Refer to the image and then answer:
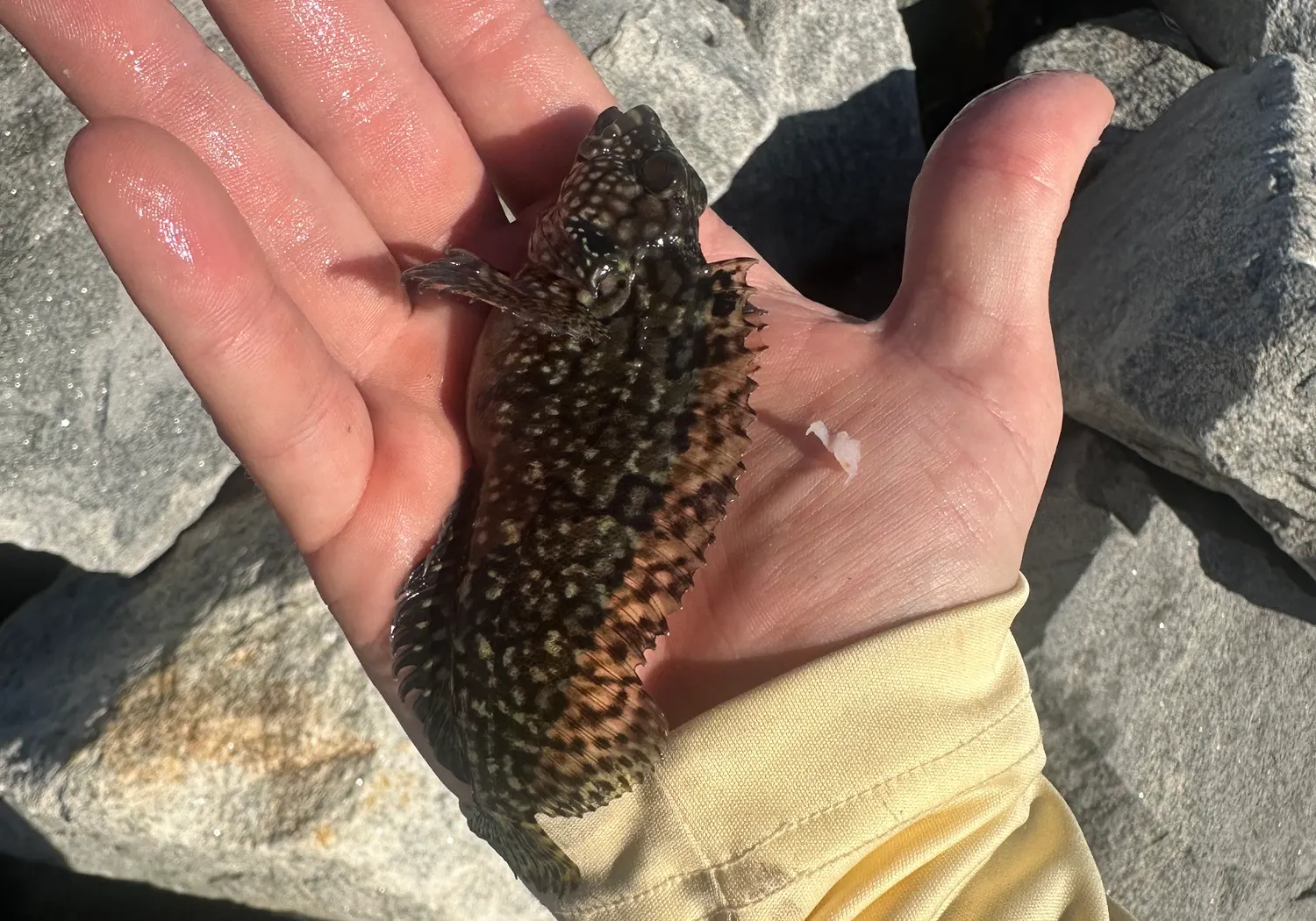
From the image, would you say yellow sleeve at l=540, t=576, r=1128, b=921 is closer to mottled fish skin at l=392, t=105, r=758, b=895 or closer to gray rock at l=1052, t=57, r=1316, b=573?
mottled fish skin at l=392, t=105, r=758, b=895

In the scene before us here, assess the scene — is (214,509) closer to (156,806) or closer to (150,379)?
(150,379)

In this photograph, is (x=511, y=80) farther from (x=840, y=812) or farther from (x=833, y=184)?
(x=840, y=812)

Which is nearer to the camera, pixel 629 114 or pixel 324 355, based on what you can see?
pixel 324 355

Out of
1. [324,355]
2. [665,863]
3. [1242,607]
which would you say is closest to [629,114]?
[324,355]

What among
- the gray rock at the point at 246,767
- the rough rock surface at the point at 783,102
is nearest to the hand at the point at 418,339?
the gray rock at the point at 246,767

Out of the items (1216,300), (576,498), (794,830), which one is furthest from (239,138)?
(1216,300)

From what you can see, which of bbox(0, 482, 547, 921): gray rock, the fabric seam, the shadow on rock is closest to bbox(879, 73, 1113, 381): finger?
the fabric seam
